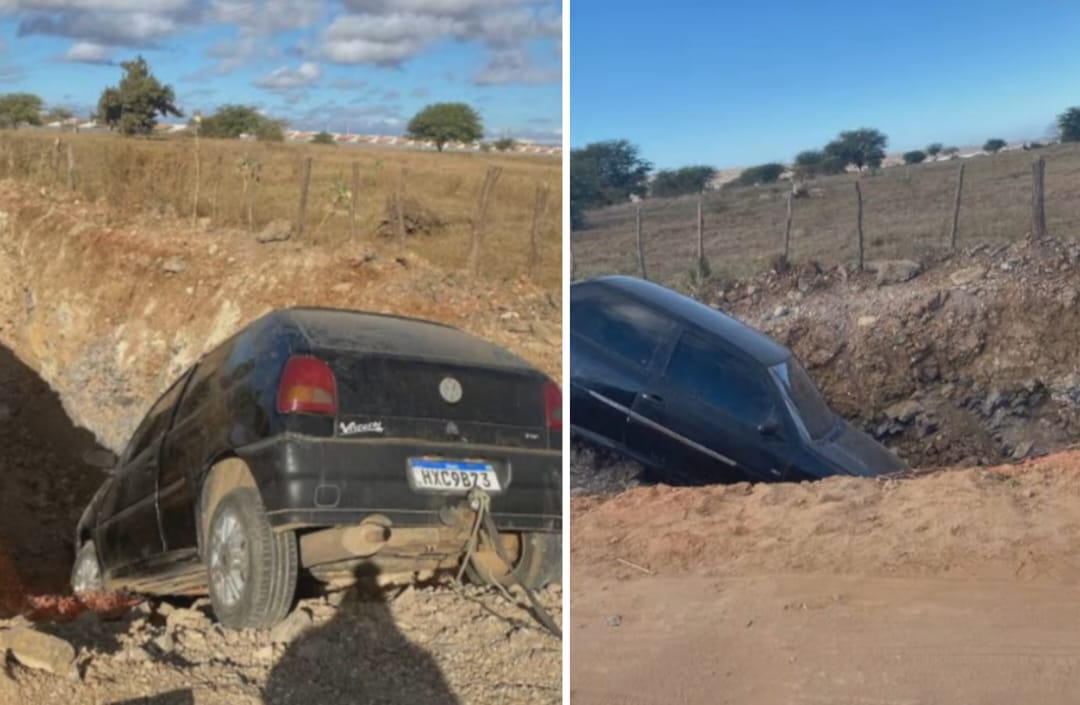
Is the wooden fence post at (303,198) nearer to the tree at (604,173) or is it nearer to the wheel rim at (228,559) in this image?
the wheel rim at (228,559)

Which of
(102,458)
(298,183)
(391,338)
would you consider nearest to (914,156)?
(391,338)

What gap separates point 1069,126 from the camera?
2.42 m

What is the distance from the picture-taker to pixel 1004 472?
2395 millimetres

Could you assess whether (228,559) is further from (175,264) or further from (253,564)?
(175,264)

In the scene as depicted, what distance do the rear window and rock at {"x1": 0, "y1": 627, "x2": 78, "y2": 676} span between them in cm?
99

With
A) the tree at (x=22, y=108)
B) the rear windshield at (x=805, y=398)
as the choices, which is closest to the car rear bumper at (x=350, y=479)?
the rear windshield at (x=805, y=398)

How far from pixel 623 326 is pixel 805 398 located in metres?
0.34

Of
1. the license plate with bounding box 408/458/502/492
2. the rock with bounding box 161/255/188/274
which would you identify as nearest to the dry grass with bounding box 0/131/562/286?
the rock with bounding box 161/255/188/274

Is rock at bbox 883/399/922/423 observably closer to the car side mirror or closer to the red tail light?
the red tail light

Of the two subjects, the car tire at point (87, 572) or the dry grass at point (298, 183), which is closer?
the car tire at point (87, 572)

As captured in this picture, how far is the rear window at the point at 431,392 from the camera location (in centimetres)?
359

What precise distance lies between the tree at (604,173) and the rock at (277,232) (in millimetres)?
5411

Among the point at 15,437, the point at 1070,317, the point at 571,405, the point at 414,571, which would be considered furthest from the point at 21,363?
the point at 1070,317

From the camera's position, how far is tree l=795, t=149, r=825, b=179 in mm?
2463
